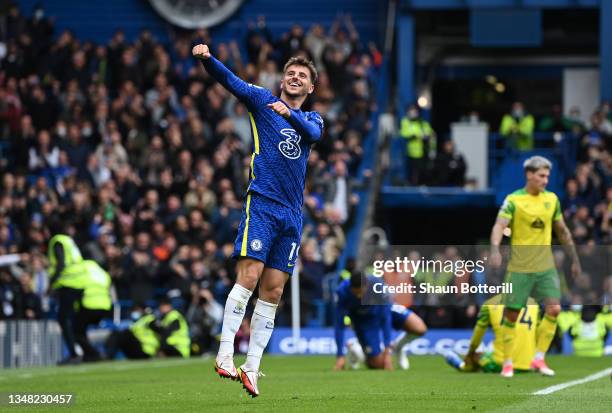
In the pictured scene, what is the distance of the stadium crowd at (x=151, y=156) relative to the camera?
25.8 m

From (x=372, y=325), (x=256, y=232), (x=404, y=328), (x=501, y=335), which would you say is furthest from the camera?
(x=404, y=328)

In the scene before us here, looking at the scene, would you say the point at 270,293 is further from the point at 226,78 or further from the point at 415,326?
the point at 415,326

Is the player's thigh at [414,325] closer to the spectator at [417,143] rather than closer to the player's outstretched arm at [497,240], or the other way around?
the player's outstretched arm at [497,240]

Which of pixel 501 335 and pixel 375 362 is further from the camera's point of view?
pixel 375 362

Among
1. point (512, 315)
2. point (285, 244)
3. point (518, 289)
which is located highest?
point (285, 244)

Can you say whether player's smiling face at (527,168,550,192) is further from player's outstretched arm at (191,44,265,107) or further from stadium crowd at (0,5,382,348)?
stadium crowd at (0,5,382,348)

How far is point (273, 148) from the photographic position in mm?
10859

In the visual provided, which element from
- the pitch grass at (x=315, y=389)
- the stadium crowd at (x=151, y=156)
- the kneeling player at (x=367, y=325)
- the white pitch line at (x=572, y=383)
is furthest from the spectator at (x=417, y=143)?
the white pitch line at (x=572, y=383)

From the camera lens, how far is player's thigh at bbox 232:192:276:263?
10.7 metres

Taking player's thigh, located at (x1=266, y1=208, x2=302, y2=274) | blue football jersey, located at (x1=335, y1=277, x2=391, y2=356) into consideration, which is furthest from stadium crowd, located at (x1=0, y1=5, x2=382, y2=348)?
player's thigh, located at (x1=266, y1=208, x2=302, y2=274)

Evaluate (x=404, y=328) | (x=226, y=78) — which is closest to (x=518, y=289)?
(x=404, y=328)

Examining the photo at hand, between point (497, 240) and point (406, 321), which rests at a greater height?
point (497, 240)

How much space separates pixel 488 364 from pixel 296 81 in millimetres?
6331

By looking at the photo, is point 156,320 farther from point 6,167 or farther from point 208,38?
point 208,38
